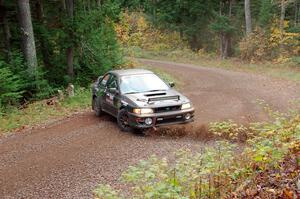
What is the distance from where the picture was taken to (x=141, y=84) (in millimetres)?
12664

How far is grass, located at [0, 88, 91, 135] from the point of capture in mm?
13559

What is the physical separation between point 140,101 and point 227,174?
5.65m

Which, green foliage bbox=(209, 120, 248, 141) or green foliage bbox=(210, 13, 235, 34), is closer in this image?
green foliage bbox=(209, 120, 248, 141)

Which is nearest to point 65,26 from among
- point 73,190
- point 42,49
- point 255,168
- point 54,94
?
point 42,49

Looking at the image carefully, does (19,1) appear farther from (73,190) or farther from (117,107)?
(73,190)

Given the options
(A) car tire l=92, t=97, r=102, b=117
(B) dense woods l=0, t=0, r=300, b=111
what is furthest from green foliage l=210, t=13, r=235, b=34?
(A) car tire l=92, t=97, r=102, b=117

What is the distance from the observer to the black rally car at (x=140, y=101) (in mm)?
11055

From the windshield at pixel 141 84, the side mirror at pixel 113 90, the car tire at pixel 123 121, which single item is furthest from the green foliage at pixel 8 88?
the car tire at pixel 123 121

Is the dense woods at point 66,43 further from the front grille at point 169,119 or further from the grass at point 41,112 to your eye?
the front grille at point 169,119

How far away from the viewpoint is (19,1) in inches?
672

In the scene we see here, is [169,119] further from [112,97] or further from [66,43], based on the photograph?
[66,43]

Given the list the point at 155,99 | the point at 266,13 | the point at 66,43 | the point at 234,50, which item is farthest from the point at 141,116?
the point at 234,50

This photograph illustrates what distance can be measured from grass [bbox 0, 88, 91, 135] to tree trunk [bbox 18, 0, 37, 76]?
2131 millimetres

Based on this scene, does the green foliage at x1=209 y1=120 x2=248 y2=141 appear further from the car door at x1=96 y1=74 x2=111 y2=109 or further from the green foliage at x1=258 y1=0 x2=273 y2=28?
the green foliage at x1=258 y1=0 x2=273 y2=28
